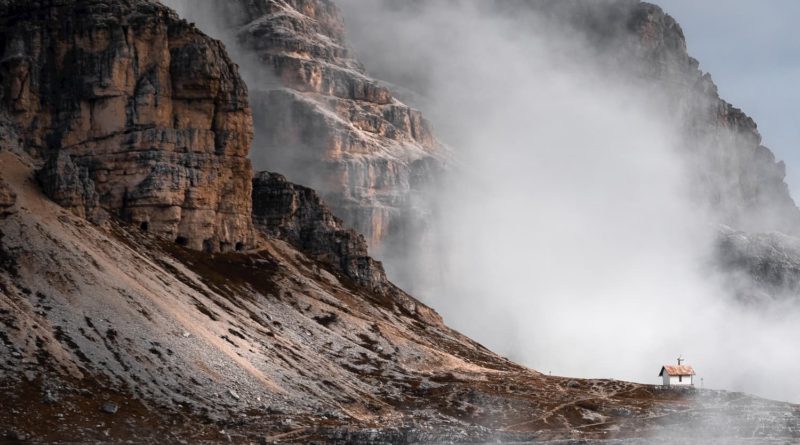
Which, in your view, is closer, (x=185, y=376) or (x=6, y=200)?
(x=185, y=376)

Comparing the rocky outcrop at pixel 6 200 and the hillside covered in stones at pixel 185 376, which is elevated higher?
the rocky outcrop at pixel 6 200

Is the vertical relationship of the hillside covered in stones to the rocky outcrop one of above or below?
below

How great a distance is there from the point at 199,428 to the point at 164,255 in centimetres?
7023

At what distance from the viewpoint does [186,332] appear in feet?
518

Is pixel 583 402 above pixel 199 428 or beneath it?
above

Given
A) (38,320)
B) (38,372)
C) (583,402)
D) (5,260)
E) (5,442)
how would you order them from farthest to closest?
(583,402)
(5,260)
(38,320)
(38,372)
(5,442)

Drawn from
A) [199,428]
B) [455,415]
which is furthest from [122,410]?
[455,415]

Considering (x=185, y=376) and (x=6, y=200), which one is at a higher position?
(x=6, y=200)

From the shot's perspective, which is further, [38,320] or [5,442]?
[38,320]

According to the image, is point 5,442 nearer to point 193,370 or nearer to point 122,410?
point 122,410

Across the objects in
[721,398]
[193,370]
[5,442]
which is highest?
[721,398]

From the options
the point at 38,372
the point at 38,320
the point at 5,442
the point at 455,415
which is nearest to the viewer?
the point at 5,442

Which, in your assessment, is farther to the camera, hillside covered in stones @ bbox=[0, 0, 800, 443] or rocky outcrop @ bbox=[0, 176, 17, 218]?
rocky outcrop @ bbox=[0, 176, 17, 218]

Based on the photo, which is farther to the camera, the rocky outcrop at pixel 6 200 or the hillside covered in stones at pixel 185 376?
the rocky outcrop at pixel 6 200
